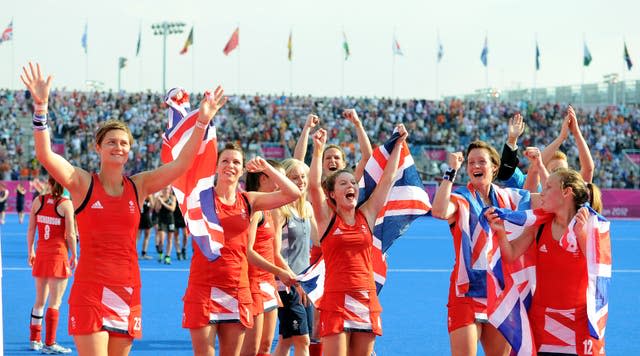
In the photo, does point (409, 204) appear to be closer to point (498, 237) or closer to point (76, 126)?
point (498, 237)

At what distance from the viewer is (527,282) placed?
228 inches

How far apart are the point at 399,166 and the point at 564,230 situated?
6.51ft

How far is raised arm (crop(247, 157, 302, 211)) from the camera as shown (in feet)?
20.5

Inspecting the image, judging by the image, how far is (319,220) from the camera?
21.1ft

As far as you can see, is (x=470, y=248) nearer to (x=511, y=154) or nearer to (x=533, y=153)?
(x=533, y=153)

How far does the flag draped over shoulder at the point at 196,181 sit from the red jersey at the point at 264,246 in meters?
0.88

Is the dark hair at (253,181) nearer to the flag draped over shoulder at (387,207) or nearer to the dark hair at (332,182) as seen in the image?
the flag draped over shoulder at (387,207)

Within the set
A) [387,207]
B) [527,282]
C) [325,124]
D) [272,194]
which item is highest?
[325,124]

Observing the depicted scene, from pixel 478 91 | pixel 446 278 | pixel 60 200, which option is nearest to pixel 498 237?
pixel 60 200

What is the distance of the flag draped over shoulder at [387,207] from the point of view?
697 centimetres

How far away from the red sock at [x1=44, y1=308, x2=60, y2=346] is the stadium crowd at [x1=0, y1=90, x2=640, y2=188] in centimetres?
2909

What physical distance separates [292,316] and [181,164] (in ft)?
8.64

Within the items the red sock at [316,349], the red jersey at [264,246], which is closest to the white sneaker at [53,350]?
the red sock at [316,349]

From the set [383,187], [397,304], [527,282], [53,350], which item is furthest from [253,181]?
[397,304]
